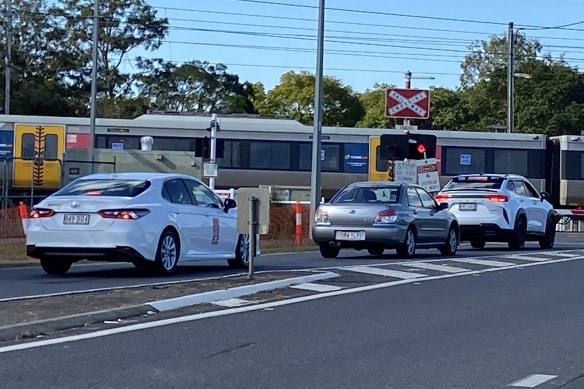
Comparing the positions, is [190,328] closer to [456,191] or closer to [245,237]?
[245,237]

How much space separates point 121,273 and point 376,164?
26.6 metres

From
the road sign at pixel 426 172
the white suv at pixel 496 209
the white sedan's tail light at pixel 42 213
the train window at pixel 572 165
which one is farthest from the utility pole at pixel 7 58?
the white sedan's tail light at pixel 42 213

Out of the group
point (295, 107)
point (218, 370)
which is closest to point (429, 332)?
point (218, 370)

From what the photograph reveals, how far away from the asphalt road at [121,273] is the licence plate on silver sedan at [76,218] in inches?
31.7

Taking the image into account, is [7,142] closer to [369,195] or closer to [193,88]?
[369,195]

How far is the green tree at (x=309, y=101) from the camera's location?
93.3 meters

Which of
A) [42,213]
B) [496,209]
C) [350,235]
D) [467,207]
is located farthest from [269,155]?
[42,213]

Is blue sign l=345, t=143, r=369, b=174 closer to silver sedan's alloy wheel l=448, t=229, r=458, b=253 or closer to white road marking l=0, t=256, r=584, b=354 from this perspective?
silver sedan's alloy wheel l=448, t=229, r=458, b=253

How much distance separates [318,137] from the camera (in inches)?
1119

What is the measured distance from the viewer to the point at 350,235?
21047mm

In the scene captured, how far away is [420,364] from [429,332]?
74.5 inches

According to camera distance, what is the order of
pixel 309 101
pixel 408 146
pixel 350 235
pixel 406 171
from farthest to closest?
pixel 309 101, pixel 408 146, pixel 406 171, pixel 350 235

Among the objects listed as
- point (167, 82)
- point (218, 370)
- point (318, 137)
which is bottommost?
point (218, 370)

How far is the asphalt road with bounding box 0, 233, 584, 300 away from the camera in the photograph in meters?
14.8
